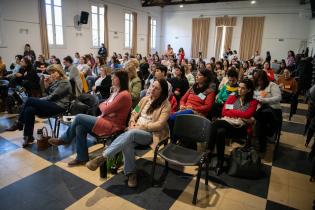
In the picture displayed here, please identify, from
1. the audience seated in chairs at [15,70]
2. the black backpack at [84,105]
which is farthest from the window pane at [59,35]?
the black backpack at [84,105]

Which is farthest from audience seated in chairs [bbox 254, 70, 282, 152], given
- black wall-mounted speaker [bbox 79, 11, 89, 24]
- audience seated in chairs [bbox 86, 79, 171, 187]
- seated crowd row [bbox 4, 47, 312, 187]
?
black wall-mounted speaker [bbox 79, 11, 89, 24]

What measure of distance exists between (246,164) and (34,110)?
2.68 m

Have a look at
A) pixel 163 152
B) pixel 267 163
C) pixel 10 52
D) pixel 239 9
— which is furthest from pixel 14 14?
pixel 239 9

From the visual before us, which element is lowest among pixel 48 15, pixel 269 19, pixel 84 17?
pixel 48 15

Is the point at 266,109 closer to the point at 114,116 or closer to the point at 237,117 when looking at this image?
the point at 237,117

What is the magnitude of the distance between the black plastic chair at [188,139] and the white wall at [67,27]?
761 cm

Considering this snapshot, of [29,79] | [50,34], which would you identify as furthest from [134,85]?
[50,34]

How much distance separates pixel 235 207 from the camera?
6.49 ft

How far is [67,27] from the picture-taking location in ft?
30.1

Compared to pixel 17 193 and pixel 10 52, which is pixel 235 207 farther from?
pixel 10 52

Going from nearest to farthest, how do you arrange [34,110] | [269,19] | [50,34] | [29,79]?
[34,110] → [29,79] → [50,34] → [269,19]

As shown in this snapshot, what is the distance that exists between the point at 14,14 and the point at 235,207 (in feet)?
28.8

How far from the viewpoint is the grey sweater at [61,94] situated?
303 cm

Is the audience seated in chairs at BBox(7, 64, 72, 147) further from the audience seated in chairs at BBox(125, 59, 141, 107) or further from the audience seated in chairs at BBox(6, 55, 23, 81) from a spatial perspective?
the audience seated in chairs at BBox(6, 55, 23, 81)
